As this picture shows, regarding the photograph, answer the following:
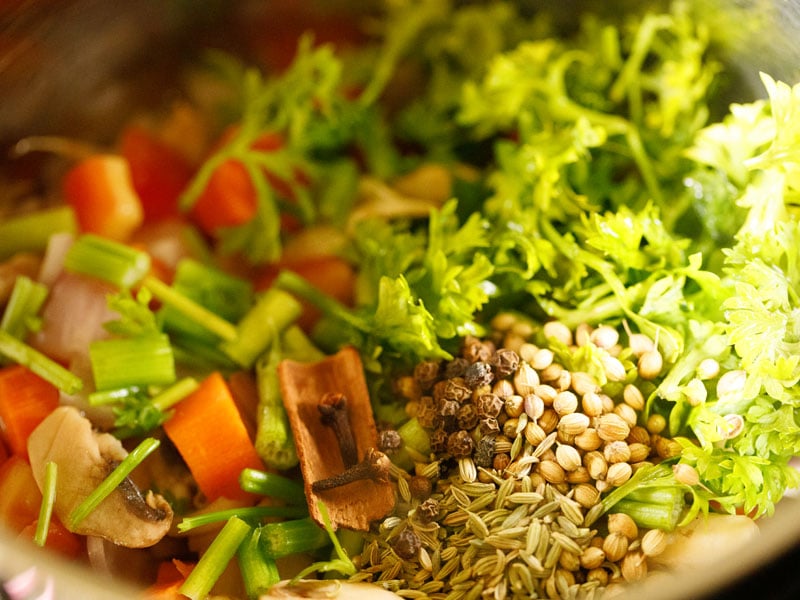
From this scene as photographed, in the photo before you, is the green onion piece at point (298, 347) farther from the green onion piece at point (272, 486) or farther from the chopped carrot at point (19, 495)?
the chopped carrot at point (19, 495)

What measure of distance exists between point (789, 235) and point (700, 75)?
478 mm

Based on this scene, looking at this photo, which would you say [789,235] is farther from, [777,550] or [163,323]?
[163,323]

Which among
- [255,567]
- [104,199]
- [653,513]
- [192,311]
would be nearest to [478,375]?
[653,513]

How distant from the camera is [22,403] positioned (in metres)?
1.12

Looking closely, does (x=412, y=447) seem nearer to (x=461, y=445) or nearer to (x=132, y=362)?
(x=461, y=445)

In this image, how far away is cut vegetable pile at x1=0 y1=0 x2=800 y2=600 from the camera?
3.10 feet

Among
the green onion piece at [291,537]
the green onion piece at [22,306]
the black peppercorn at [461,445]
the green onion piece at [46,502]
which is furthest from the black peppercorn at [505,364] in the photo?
the green onion piece at [22,306]

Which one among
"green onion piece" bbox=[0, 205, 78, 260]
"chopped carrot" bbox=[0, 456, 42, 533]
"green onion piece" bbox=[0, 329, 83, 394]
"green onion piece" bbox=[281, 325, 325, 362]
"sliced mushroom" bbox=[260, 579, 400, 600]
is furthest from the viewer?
"green onion piece" bbox=[0, 205, 78, 260]

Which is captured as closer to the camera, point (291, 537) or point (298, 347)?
point (291, 537)

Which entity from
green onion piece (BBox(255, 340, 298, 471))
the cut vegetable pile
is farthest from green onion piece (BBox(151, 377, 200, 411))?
green onion piece (BBox(255, 340, 298, 471))

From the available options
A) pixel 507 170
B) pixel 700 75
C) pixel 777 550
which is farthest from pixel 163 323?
pixel 700 75

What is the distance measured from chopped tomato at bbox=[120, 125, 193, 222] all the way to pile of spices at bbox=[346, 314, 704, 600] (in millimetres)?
764

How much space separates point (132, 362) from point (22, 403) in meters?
0.17

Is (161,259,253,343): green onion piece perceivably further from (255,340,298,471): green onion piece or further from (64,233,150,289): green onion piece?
(255,340,298,471): green onion piece
